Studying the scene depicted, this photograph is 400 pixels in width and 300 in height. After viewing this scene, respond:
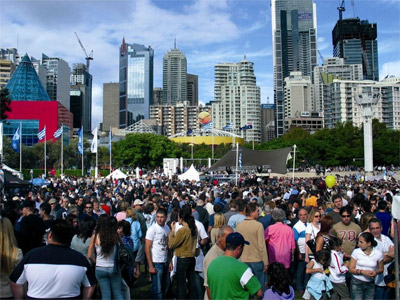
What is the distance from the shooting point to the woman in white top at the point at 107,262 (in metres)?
5.64

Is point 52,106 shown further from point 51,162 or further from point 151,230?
point 151,230

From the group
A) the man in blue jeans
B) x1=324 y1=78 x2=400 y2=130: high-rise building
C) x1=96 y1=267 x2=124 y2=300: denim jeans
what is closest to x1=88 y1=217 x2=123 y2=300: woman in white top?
x1=96 y1=267 x2=124 y2=300: denim jeans

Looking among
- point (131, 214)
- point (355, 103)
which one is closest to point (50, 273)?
point (131, 214)

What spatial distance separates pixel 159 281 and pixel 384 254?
354cm

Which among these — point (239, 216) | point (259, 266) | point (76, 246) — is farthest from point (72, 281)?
point (239, 216)

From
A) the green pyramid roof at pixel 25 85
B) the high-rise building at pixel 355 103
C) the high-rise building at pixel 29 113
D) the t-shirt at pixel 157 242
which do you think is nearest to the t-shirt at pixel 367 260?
the t-shirt at pixel 157 242

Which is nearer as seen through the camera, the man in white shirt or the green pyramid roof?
the man in white shirt

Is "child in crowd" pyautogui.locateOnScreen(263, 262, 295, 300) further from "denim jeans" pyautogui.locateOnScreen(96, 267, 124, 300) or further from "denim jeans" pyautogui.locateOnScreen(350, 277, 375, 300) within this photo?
"denim jeans" pyautogui.locateOnScreen(96, 267, 124, 300)

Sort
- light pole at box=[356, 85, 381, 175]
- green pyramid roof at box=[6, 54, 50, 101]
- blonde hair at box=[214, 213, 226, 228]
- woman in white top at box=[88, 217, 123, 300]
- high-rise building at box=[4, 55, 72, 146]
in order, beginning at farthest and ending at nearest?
green pyramid roof at box=[6, 54, 50, 101], high-rise building at box=[4, 55, 72, 146], light pole at box=[356, 85, 381, 175], blonde hair at box=[214, 213, 226, 228], woman in white top at box=[88, 217, 123, 300]

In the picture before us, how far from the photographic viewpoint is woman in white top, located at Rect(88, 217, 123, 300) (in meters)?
5.64

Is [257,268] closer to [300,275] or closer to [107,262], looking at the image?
[300,275]

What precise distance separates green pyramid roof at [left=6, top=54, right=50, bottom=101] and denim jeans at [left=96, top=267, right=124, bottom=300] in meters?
118

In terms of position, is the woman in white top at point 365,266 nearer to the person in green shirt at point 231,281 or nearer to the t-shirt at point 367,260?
the t-shirt at point 367,260

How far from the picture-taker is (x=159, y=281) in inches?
272
